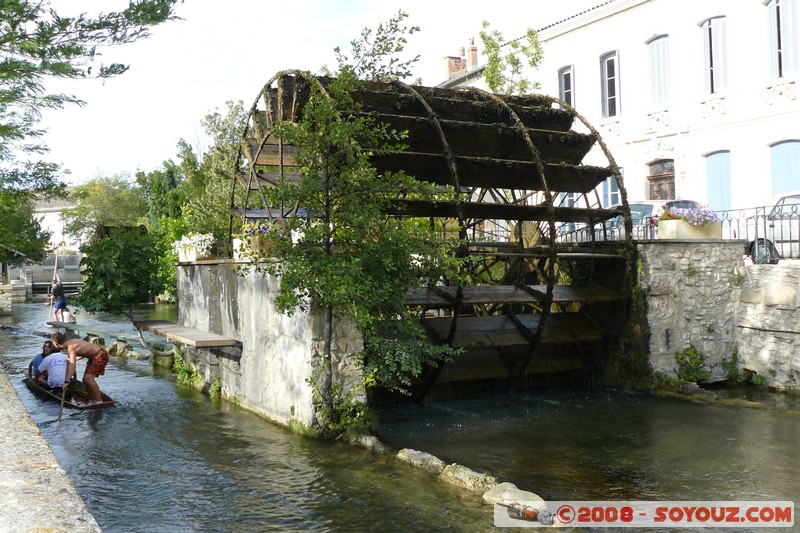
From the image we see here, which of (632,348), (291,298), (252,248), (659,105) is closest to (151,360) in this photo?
(252,248)

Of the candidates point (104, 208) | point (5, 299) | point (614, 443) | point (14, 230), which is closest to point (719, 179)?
point (614, 443)

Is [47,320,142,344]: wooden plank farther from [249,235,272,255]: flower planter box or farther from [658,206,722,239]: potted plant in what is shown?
[658,206,722,239]: potted plant

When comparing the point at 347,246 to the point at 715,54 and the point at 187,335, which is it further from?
the point at 715,54

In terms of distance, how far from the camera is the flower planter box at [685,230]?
9648 millimetres

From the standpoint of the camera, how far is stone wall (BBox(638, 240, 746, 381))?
31.2ft

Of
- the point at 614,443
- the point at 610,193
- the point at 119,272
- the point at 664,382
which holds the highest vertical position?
the point at 610,193

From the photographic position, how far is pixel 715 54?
48.4 ft

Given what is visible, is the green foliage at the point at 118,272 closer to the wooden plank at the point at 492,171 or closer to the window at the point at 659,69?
the wooden plank at the point at 492,171

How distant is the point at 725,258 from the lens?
987 centimetres

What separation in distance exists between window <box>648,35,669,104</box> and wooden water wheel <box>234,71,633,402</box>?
5.97m

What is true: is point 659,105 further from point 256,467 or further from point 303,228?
point 256,467

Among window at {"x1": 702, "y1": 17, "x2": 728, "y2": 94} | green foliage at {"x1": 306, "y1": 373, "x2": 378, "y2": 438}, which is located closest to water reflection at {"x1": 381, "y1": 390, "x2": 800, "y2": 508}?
green foliage at {"x1": 306, "y1": 373, "x2": 378, "y2": 438}

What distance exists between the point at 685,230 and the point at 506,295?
262cm

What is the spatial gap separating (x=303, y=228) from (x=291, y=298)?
685 mm
